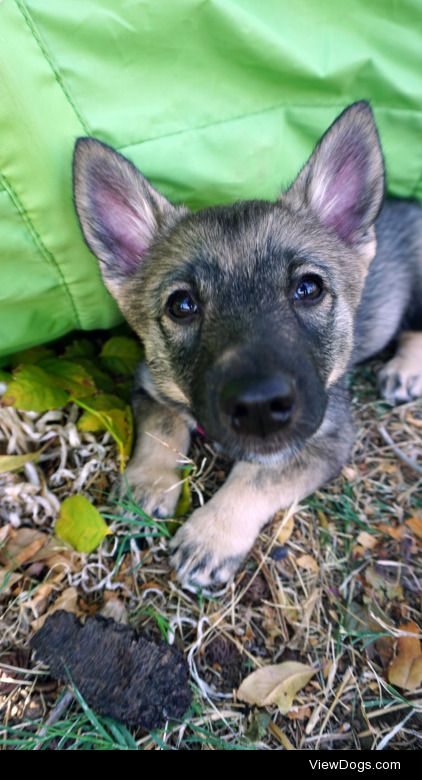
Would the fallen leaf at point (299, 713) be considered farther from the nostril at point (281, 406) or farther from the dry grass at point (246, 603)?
the nostril at point (281, 406)

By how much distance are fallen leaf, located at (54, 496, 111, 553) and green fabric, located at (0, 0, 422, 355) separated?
0.83m

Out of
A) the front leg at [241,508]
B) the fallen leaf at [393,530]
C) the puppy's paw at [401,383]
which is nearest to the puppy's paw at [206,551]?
the front leg at [241,508]

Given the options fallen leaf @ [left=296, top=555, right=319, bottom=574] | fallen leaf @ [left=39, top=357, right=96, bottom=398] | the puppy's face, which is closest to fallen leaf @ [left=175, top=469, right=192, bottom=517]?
the puppy's face

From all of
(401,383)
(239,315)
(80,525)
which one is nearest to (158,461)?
(80,525)

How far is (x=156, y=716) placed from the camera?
2023mm

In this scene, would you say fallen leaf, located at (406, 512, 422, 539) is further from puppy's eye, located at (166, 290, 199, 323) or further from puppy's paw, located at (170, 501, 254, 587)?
puppy's eye, located at (166, 290, 199, 323)

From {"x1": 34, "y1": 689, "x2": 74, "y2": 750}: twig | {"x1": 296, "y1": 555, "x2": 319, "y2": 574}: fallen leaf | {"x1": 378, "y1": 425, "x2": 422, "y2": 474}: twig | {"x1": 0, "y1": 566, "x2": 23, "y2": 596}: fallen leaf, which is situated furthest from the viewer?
{"x1": 378, "y1": 425, "x2": 422, "y2": 474}: twig

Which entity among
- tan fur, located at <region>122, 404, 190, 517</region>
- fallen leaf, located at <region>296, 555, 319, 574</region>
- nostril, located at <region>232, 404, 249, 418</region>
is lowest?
fallen leaf, located at <region>296, 555, 319, 574</region>

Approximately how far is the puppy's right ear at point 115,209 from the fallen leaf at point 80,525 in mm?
1011

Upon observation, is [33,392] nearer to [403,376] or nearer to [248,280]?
[248,280]

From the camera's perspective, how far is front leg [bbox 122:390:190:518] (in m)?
2.68

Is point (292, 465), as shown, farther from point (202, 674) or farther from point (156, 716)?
point (156, 716)

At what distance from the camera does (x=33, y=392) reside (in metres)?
2.71

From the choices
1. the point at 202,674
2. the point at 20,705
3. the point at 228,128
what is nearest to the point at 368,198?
the point at 228,128
